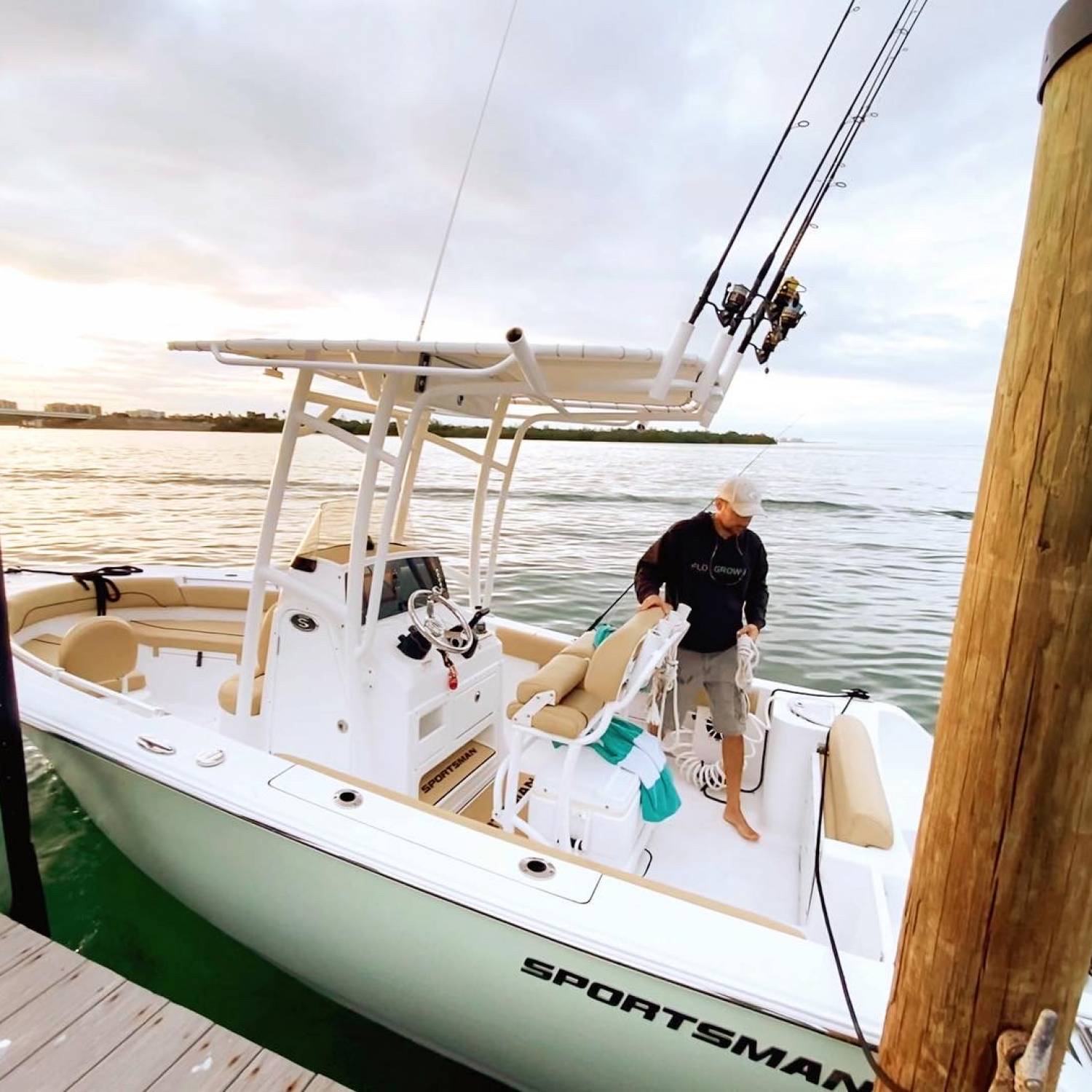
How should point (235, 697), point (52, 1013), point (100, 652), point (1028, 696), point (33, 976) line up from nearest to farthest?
1. point (1028, 696)
2. point (52, 1013)
3. point (33, 976)
4. point (235, 697)
5. point (100, 652)

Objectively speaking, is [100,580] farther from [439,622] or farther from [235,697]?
[439,622]

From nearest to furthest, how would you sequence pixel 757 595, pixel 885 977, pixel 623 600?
pixel 885 977 → pixel 757 595 → pixel 623 600

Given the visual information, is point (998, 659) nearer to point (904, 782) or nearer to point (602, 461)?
point (904, 782)

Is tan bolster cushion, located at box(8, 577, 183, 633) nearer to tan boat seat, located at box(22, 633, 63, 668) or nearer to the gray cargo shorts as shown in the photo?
tan boat seat, located at box(22, 633, 63, 668)

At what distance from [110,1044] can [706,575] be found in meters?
2.54

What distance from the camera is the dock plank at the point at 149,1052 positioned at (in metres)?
1.57

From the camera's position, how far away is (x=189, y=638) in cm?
415

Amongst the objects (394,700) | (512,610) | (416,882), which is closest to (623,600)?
(512,610)

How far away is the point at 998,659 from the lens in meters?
0.93

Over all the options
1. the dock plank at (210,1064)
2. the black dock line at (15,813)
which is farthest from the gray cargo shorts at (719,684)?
the black dock line at (15,813)

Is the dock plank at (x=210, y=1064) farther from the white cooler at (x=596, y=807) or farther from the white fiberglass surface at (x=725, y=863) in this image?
the white fiberglass surface at (x=725, y=863)

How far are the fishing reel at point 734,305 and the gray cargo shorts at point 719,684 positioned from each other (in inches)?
59.2

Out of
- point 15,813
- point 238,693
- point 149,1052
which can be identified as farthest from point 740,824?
point 15,813

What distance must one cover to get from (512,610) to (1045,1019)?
6725mm
